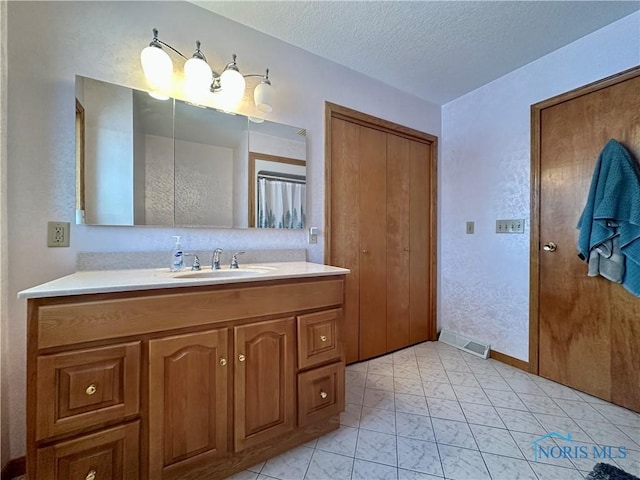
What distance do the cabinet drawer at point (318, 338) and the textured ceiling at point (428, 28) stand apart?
1721mm

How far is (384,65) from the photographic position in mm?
2070

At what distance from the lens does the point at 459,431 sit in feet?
4.65

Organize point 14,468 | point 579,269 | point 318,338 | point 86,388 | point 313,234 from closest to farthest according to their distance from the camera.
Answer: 1. point 86,388
2. point 14,468
3. point 318,338
4. point 579,269
5. point 313,234

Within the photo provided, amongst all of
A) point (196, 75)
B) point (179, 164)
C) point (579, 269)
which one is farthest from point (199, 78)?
point (579, 269)

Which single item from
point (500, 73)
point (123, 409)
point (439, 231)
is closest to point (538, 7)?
point (500, 73)

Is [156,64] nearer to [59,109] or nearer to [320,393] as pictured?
[59,109]

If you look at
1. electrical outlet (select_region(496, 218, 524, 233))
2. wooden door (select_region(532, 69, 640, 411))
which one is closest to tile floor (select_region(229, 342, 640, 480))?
wooden door (select_region(532, 69, 640, 411))

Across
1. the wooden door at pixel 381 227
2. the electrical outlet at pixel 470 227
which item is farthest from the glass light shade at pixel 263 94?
the electrical outlet at pixel 470 227

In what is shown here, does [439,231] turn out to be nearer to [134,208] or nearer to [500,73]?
[500,73]

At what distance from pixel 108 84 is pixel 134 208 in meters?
0.61

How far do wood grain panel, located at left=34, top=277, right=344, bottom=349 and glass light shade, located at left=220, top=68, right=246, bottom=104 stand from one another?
1.14m

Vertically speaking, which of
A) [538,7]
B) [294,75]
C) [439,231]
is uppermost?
[538,7]

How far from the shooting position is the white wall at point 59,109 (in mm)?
1166

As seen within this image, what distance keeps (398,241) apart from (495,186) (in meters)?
0.91
